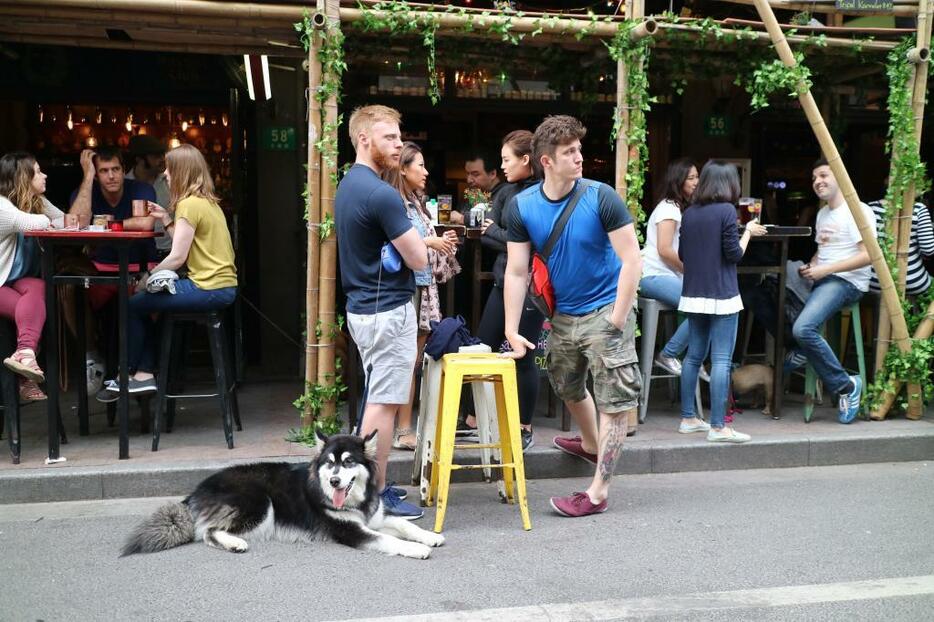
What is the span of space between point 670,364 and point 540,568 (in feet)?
9.99

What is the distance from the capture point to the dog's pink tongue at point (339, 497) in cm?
465

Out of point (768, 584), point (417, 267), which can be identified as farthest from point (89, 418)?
point (768, 584)

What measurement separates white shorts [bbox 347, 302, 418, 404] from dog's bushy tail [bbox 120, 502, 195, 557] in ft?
3.77

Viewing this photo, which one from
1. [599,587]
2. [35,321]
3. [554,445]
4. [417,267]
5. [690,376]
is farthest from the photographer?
[690,376]

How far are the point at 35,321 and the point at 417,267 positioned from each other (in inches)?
103

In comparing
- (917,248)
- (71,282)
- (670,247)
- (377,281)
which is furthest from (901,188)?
(71,282)

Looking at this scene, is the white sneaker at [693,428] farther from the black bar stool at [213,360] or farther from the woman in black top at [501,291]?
the black bar stool at [213,360]

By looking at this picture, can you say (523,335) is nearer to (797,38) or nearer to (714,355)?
(714,355)

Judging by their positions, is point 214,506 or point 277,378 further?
point 277,378

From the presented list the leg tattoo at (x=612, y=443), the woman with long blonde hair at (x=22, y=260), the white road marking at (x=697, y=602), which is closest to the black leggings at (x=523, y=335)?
the leg tattoo at (x=612, y=443)

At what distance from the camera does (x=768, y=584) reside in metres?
4.33

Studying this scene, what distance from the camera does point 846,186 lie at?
658 cm

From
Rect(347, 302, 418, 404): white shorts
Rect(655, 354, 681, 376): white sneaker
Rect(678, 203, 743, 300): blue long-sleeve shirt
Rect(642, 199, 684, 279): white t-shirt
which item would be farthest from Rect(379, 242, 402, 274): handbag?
Rect(655, 354, 681, 376): white sneaker

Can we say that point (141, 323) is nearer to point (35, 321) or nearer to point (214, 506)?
point (35, 321)
